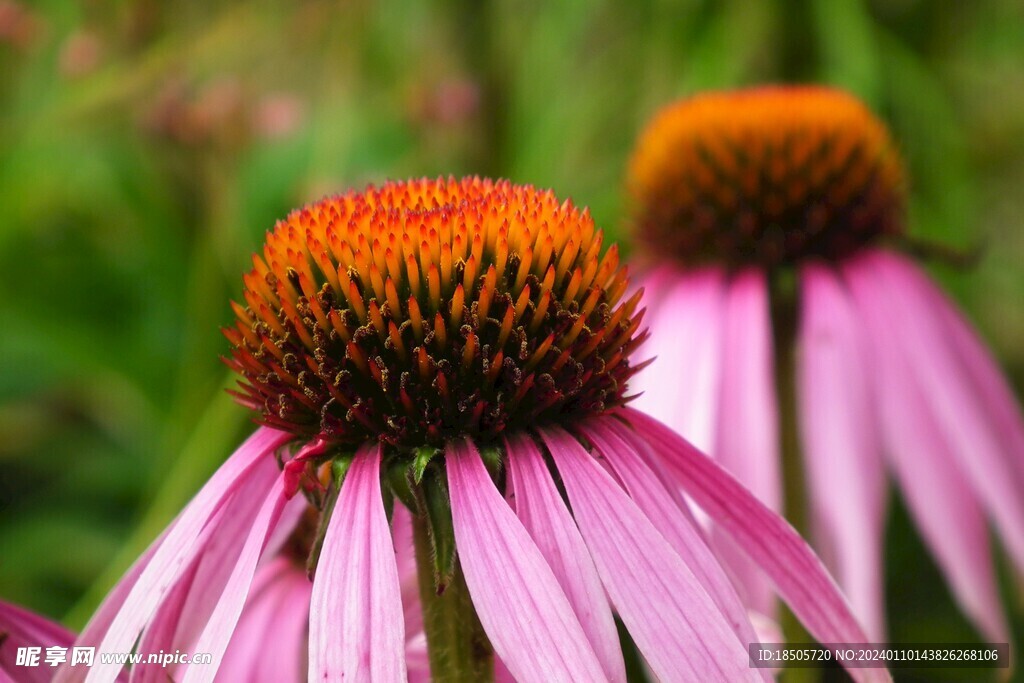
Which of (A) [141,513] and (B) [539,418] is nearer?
(B) [539,418]

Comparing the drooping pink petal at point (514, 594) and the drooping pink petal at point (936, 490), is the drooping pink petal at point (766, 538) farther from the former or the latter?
the drooping pink petal at point (936, 490)

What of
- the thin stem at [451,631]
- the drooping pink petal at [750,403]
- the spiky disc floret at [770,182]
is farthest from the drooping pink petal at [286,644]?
the spiky disc floret at [770,182]

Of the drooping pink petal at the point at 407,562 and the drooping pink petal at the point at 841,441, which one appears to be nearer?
the drooping pink petal at the point at 407,562

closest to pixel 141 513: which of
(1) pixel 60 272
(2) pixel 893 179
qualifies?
(1) pixel 60 272

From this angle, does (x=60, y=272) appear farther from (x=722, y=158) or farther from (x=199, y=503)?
(x=199, y=503)

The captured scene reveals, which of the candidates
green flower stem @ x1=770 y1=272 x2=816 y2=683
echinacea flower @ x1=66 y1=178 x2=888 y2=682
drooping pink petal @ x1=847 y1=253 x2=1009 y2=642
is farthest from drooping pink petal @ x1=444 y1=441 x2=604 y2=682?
drooping pink petal @ x1=847 y1=253 x2=1009 y2=642
